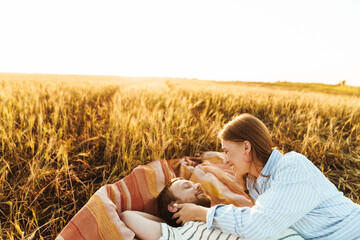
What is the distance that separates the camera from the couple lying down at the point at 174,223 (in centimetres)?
134

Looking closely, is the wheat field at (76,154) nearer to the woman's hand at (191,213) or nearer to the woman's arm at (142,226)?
the woman's arm at (142,226)

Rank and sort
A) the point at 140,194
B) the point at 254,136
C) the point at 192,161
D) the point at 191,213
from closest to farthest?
the point at 254,136 → the point at 191,213 → the point at 140,194 → the point at 192,161

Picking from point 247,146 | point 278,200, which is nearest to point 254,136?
point 247,146

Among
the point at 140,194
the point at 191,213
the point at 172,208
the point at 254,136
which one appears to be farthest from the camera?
the point at 140,194

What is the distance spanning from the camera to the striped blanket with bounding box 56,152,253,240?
1.40 metres

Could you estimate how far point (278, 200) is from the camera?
3.59ft

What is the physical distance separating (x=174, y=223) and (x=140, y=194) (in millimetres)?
348

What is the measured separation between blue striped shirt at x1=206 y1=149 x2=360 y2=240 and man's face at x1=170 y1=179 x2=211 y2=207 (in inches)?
15.7

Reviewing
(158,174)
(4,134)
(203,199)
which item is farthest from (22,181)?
(203,199)

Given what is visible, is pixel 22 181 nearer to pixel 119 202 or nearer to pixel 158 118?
pixel 119 202

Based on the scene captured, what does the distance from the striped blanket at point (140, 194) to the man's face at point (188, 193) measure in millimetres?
270

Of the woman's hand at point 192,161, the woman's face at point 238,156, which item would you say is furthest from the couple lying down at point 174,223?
the woman's hand at point 192,161

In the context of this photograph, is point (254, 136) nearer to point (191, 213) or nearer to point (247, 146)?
point (247, 146)

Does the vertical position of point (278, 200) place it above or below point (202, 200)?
above
